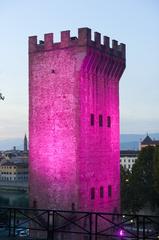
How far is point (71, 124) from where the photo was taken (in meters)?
25.1

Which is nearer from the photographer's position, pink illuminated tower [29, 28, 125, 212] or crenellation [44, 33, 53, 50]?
pink illuminated tower [29, 28, 125, 212]

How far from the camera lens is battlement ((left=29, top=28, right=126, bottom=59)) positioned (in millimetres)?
25297

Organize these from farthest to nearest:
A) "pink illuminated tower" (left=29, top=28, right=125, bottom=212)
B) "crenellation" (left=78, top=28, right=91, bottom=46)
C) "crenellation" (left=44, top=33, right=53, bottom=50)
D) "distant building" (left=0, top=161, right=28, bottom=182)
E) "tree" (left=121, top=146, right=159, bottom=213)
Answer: "distant building" (left=0, top=161, right=28, bottom=182) < "tree" (left=121, top=146, right=159, bottom=213) < "crenellation" (left=44, top=33, right=53, bottom=50) < "crenellation" (left=78, top=28, right=91, bottom=46) < "pink illuminated tower" (left=29, top=28, right=125, bottom=212)

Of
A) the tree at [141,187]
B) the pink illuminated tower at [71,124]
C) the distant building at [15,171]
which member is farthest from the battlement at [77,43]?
the distant building at [15,171]

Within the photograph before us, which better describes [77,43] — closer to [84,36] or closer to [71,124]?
[84,36]

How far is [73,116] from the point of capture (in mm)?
25062

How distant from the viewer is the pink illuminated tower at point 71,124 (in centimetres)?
2489

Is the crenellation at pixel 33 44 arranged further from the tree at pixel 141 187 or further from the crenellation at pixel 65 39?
the tree at pixel 141 187

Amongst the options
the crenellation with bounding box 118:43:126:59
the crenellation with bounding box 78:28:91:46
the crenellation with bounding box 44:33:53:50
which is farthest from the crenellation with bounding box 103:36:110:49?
the crenellation with bounding box 44:33:53:50

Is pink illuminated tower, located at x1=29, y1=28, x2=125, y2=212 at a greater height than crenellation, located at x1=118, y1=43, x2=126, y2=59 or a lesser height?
lesser

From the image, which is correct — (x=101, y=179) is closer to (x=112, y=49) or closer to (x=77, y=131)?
(x=77, y=131)

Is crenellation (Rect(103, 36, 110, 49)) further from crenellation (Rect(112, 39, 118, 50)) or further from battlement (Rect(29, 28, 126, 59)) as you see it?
crenellation (Rect(112, 39, 118, 50))

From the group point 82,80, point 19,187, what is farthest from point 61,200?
point 19,187

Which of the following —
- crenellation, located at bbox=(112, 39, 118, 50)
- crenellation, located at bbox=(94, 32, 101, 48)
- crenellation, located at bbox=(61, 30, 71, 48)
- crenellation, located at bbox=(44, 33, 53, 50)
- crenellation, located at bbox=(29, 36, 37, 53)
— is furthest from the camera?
crenellation, located at bbox=(112, 39, 118, 50)
